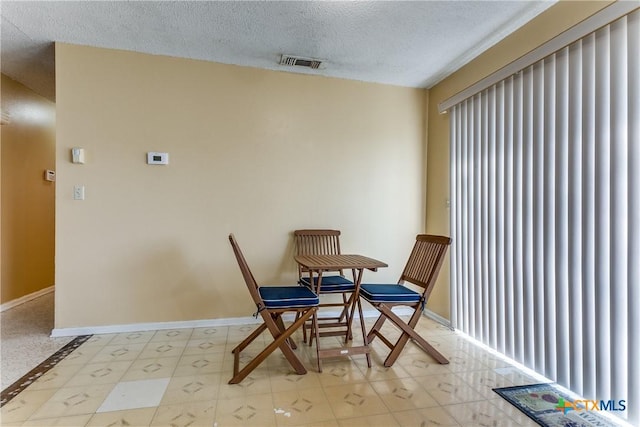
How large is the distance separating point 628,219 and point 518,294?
860 millimetres

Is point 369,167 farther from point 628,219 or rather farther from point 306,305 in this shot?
point 628,219

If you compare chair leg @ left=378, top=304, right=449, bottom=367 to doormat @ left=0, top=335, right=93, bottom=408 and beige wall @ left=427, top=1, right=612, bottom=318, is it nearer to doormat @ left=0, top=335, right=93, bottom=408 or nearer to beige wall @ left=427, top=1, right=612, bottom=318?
beige wall @ left=427, top=1, right=612, bottom=318

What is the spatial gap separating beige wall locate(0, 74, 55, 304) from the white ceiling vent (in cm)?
302

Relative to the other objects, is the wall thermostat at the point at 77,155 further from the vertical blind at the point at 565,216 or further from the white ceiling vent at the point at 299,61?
the vertical blind at the point at 565,216

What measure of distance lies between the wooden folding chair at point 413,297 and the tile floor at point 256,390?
113 millimetres

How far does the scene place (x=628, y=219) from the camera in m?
1.63

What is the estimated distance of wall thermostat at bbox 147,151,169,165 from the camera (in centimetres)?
289

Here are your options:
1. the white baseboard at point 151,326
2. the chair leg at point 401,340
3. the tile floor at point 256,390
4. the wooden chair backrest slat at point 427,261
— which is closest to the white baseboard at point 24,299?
the white baseboard at point 151,326

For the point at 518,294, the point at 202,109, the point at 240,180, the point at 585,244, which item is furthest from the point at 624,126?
the point at 202,109

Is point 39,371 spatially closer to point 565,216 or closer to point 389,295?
point 389,295

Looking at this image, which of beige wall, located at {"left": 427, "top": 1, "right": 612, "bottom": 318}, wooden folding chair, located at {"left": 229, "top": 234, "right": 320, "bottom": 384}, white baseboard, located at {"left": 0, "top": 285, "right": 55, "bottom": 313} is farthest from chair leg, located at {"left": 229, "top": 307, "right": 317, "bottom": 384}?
white baseboard, located at {"left": 0, "top": 285, "right": 55, "bottom": 313}

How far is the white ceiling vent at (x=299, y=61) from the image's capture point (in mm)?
2902

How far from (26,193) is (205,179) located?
2482 millimetres

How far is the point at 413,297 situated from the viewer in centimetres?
234
